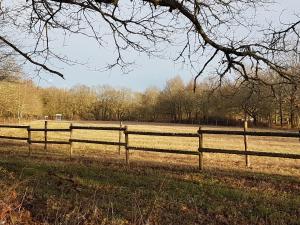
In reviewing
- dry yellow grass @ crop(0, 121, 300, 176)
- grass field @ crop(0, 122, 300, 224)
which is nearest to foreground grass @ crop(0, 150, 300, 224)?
grass field @ crop(0, 122, 300, 224)

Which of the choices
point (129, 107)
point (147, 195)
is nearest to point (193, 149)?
point (147, 195)

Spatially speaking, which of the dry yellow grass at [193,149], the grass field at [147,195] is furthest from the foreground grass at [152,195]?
the dry yellow grass at [193,149]

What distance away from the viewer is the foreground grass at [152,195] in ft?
23.2

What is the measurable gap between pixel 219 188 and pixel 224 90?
242 cm

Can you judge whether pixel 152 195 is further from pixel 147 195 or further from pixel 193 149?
pixel 193 149

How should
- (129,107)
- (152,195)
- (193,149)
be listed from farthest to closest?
A: (129,107) → (193,149) → (152,195)

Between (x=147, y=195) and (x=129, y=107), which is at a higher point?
(x=129, y=107)

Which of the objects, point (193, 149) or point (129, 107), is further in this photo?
point (129, 107)

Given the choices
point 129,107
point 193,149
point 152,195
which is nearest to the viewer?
point 152,195

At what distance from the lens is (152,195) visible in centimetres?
947

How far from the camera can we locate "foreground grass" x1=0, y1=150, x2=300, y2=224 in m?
7.06

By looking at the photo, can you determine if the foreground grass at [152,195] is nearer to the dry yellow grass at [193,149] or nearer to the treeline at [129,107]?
the dry yellow grass at [193,149]

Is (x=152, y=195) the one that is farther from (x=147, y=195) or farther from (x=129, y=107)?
(x=129, y=107)

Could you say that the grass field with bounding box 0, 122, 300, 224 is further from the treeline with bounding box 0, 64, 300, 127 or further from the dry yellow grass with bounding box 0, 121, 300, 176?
the treeline with bounding box 0, 64, 300, 127
